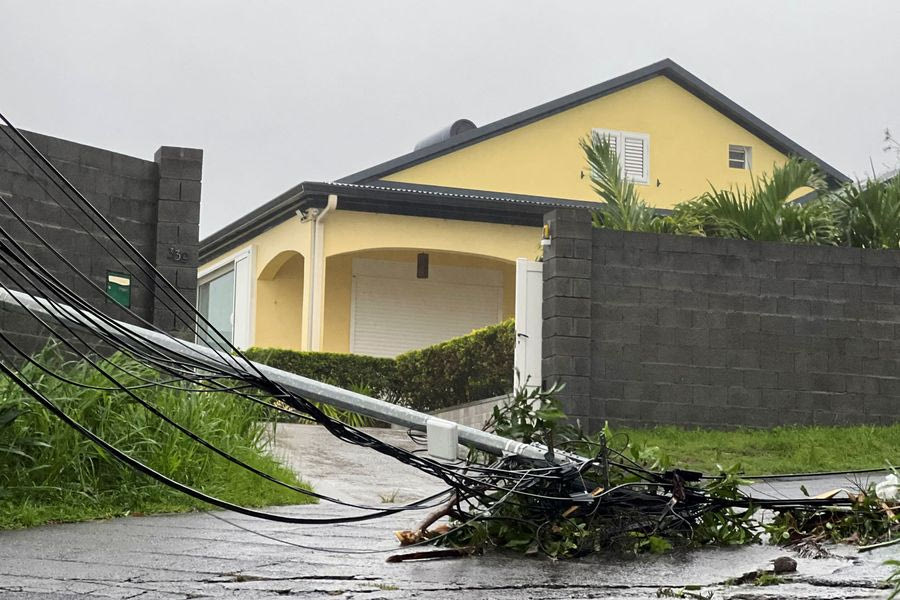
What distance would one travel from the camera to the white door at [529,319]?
12.7 meters

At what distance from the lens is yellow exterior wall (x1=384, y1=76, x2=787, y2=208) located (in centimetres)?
2242

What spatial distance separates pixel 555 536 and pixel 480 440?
1.92 feet

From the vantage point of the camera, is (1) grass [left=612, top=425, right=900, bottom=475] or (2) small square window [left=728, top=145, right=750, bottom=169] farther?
(2) small square window [left=728, top=145, right=750, bottom=169]

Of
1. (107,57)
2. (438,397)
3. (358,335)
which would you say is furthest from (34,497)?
(107,57)

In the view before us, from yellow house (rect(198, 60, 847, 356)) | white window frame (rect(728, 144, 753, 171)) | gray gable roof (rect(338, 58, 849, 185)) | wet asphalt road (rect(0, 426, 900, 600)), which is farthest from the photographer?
white window frame (rect(728, 144, 753, 171))

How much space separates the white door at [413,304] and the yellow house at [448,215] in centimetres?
2

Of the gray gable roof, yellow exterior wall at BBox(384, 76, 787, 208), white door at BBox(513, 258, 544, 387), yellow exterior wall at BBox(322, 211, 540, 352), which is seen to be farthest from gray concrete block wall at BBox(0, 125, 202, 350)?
yellow exterior wall at BBox(384, 76, 787, 208)

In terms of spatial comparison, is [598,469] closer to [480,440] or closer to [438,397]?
[480,440]

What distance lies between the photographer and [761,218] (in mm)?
14102

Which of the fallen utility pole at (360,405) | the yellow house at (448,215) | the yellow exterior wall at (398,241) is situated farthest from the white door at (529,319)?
the yellow exterior wall at (398,241)

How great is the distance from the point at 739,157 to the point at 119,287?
1698cm

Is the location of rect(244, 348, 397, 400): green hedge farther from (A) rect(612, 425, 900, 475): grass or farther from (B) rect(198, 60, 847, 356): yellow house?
(A) rect(612, 425, 900, 475): grass

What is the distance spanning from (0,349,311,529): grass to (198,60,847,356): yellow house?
10858 mm

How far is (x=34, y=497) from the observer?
726 cm
